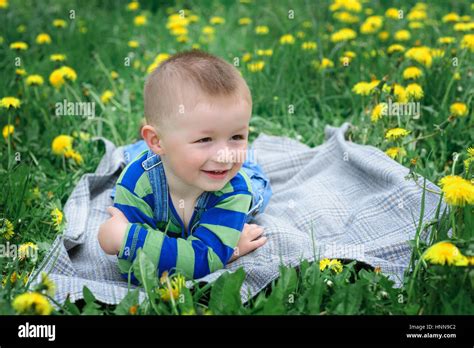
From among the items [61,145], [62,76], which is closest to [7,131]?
[61,145]

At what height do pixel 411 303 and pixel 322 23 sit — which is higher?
pixel 322 23

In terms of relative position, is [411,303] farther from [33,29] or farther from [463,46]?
[33,29]

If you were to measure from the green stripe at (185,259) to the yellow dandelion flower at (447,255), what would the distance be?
0.65 m

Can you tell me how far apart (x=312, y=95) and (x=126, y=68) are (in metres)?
1.08

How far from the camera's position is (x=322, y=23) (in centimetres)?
379

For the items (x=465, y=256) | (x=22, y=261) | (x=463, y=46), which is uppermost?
(x=463, y=46)

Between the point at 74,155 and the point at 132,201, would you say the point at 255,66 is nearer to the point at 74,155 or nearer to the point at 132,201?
the point at 74,155

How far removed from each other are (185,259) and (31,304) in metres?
0.51

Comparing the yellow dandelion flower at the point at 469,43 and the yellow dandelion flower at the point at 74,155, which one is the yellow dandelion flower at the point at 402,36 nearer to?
the yellow dandelion flower at the point at 469,43

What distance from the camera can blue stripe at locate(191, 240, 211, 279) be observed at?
1.89 m

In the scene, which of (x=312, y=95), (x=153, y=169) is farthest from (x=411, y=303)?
(x=312, y=95)

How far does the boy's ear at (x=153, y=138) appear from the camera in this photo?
190cm

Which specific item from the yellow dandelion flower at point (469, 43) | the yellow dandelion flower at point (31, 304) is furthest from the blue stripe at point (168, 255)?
the yellow dandelion flower at point (469, 43)

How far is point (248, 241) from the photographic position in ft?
6.77
